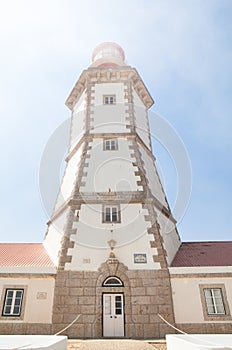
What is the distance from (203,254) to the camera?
13.5 metres

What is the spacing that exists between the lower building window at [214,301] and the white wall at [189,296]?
1.00ft

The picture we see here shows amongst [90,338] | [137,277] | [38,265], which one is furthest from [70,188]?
[90,338]

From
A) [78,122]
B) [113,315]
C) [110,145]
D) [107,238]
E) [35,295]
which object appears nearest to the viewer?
[113,315]

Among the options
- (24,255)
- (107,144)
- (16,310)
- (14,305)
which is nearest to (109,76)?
(107,144)

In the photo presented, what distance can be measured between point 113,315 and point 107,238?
307 cm

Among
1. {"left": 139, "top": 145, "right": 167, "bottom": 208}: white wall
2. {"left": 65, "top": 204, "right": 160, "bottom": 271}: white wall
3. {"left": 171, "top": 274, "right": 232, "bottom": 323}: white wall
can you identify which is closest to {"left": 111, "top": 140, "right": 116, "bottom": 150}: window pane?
{"left": 139, "top": 145, "right": 167, "bottom": 208}: white wall

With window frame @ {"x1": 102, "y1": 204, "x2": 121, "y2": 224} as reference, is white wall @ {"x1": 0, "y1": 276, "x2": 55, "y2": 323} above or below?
below

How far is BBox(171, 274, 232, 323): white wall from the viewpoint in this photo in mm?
10656

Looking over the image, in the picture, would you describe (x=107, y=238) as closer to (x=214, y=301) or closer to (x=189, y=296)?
(x=189, y=296)

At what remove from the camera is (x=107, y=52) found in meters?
23.4

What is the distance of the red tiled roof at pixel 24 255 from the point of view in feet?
39.8

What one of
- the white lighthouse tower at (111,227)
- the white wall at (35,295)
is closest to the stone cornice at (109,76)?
the white lighthouse tower at (111,227)

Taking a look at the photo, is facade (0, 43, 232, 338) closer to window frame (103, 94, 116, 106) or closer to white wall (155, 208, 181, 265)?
white wall (155, 208, 181, 265)

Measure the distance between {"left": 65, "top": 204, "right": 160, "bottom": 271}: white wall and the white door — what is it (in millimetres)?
1309
